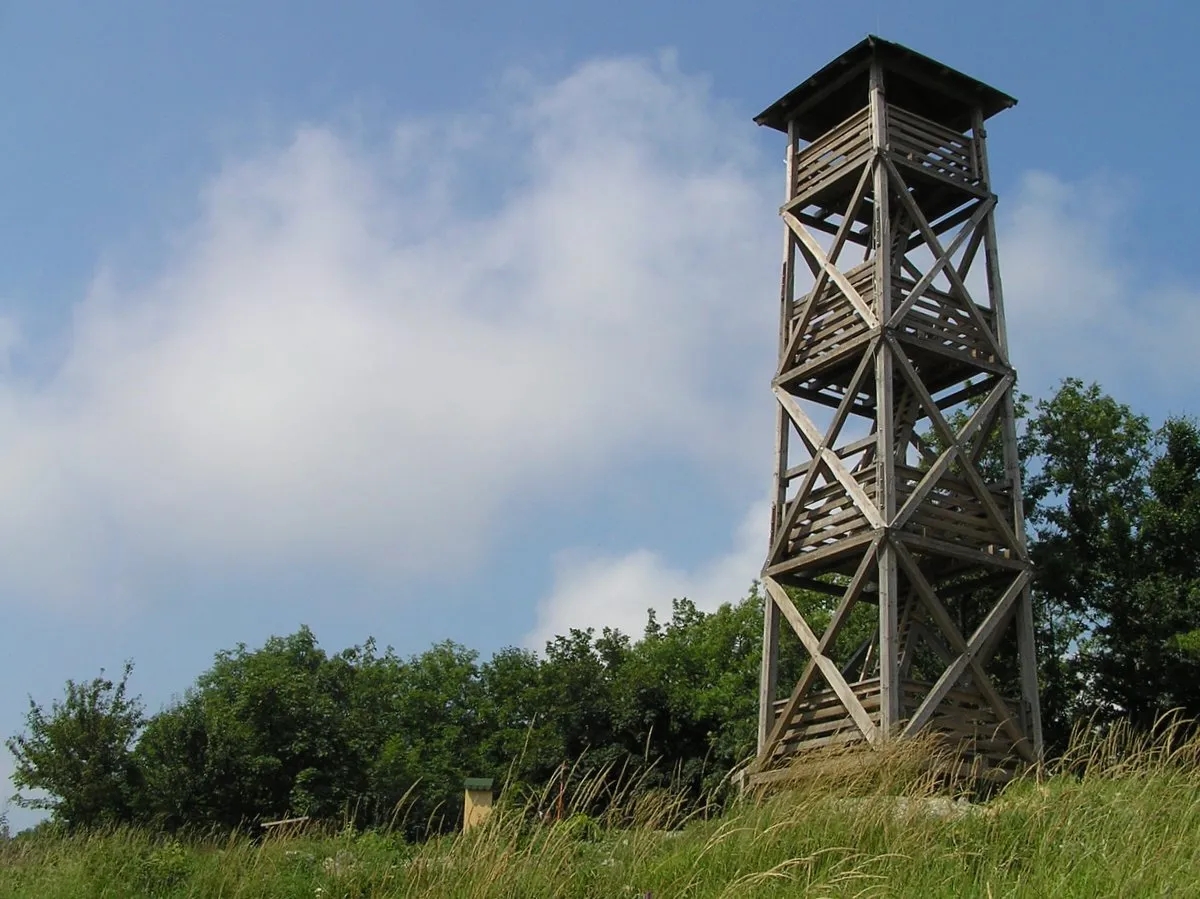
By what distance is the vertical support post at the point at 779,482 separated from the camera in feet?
54.4

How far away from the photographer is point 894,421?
56.1ft

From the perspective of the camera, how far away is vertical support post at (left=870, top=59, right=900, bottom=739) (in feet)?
47.6

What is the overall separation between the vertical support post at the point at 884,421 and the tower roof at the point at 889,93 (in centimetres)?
35

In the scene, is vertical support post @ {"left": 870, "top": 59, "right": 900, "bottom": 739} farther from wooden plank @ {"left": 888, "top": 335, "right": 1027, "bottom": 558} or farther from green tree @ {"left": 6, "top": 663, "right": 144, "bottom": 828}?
green tree @ {"left": 6, "top": 663, "right": 144, "bottom": 828}

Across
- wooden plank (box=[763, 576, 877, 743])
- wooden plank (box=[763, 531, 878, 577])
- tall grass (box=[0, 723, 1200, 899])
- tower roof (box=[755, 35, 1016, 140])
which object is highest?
tower roof (box=[755, 35, 1016, 140])

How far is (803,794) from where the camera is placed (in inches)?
344

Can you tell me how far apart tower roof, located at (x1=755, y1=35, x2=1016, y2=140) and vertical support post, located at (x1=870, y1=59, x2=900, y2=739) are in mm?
355

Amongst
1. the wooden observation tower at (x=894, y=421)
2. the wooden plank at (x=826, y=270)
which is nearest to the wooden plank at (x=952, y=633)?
the wooden observation tower at (x=894, y=421)

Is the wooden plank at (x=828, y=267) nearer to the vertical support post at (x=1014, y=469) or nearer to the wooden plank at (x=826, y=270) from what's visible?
the wooden plank at (x=826, y=270)

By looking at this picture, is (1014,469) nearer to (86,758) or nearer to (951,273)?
(951,273)

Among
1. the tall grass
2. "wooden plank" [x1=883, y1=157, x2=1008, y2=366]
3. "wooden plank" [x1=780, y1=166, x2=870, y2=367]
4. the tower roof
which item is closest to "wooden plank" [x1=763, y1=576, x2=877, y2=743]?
"wooden plank" [x1=780, y1=166, x2=870, y2=367]

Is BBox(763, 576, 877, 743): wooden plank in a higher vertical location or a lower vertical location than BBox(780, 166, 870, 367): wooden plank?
lower

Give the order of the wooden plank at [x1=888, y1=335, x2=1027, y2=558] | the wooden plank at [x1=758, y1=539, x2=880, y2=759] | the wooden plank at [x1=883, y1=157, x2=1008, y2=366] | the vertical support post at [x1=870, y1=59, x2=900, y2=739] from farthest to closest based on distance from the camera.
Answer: the wooden plank at [x1=883, y1=157, x2=1008, y2=366] < the wooden plank at [x1=888, y1=335, x2=1027, y2=558] < the wooden plank at [x1=758, y1=539, x2=880, y2=759] < the vertical support post at [x1=870, y1=59, x2=900, y2=739]

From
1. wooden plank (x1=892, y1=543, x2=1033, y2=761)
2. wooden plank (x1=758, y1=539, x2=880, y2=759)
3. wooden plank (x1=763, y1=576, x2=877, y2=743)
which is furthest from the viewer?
wooden plank (x1=758, y1=539, x2=880, y2=759)
